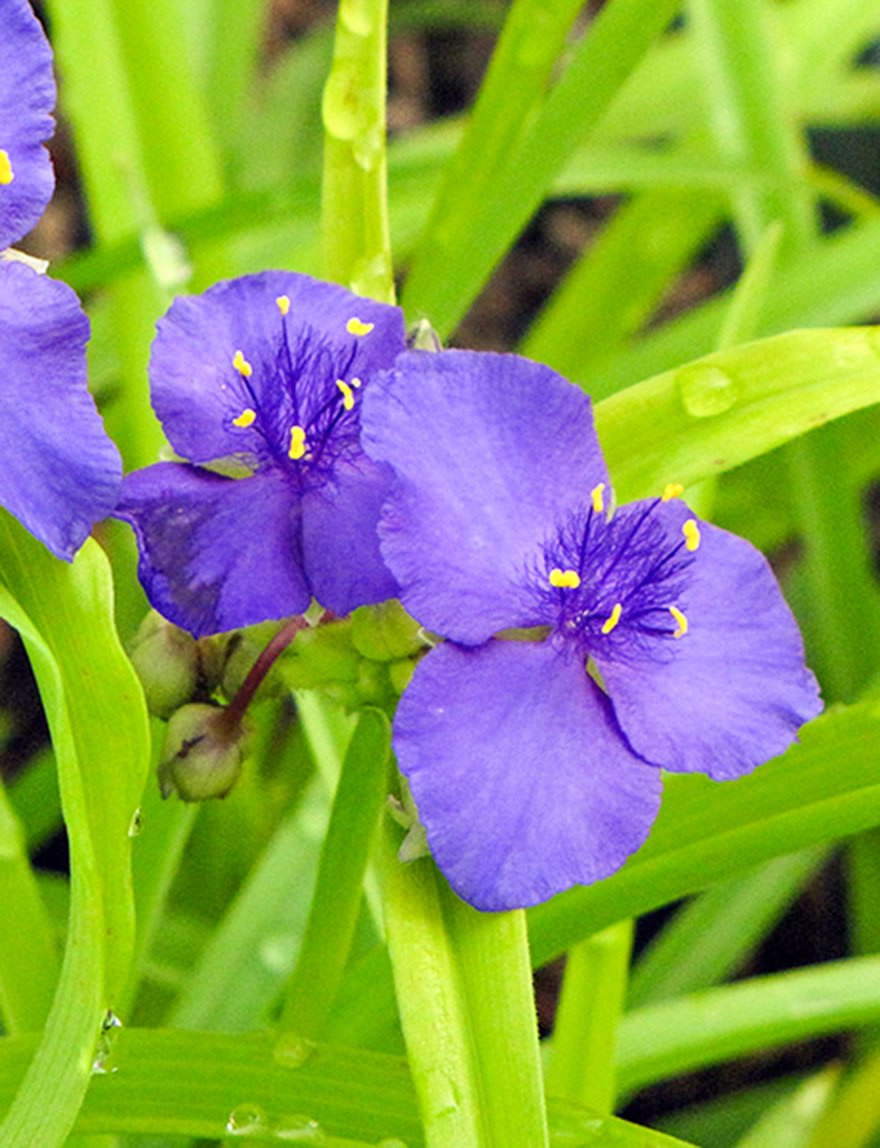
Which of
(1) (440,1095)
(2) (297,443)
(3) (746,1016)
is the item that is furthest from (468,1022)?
(3) (746,1016)

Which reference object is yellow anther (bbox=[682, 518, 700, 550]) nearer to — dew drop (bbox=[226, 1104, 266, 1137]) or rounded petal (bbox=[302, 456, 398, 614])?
rounded petal (bbox=[302, 456, 398, 614])

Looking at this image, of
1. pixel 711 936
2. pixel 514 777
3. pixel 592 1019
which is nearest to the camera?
pixel 514 777

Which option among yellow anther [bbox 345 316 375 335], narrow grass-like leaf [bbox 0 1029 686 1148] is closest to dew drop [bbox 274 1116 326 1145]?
narrow grass-like leaf [bbox 0 1029 686 1148]

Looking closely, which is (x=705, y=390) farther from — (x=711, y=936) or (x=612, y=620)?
(x=711, y=936)

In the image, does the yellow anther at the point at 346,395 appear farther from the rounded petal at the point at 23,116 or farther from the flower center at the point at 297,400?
the rounded petal at the point at 23,116

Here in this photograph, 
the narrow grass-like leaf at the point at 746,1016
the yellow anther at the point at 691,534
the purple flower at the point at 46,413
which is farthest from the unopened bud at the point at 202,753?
the narrow grass-like leaf at the point at 746,1016
